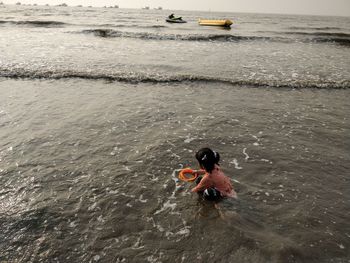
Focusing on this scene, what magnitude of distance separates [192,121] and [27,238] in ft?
19.8

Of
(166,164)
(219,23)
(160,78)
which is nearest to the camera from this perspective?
(166,164)

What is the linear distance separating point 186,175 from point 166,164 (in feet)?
2.05

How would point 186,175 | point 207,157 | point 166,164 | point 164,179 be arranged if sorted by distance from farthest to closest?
point 166,164 < point 186,175 < point 164,179 < point 207,157

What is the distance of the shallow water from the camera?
4633mm

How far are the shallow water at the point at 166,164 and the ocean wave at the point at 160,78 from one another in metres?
0.09

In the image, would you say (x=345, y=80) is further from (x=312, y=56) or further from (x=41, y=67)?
(x=41, y=67)

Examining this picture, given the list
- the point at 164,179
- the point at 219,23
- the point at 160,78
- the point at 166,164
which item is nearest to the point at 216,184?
the point at 164,179

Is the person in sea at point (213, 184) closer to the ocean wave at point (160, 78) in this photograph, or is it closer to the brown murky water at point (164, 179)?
the brown murky water at point (164, 179)

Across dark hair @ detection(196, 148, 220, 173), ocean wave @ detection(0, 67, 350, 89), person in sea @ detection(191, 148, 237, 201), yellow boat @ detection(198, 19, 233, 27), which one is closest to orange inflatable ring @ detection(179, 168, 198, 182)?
person in sea @ detection(191, 148, 237, 201)

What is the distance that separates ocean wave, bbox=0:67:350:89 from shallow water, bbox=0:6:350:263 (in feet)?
0.30

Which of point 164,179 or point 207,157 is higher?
point 207,157

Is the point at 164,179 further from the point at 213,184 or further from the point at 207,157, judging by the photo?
the point at 207,157

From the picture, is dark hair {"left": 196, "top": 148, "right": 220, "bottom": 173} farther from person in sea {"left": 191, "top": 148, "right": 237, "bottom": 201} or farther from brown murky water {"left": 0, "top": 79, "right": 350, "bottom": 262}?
brown murky water {"left": 0, "top": 79, "right": 350, "bottom": 262}

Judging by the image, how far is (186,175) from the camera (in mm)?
6668
